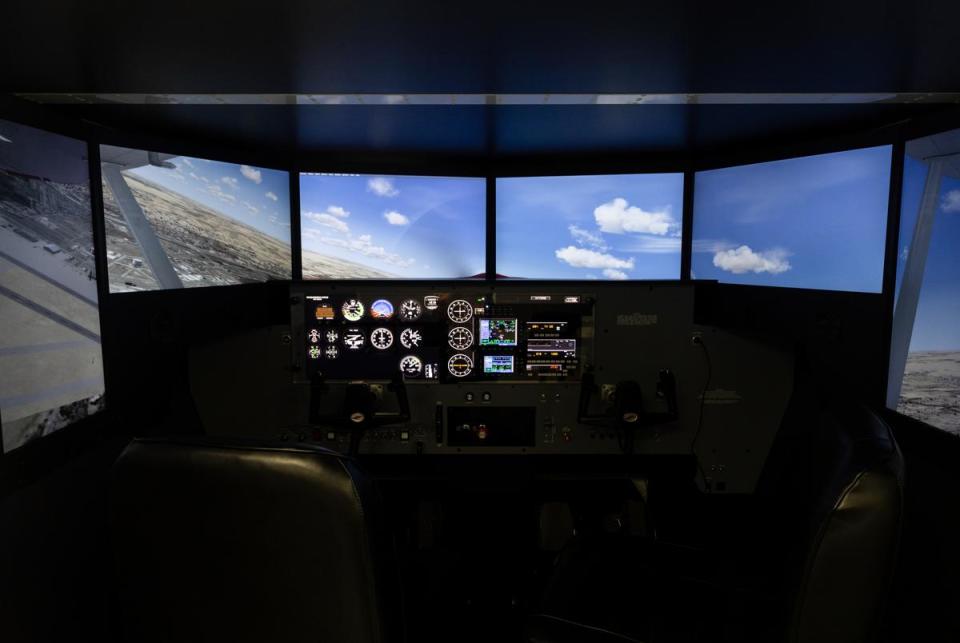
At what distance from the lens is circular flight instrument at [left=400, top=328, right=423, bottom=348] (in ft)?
6.55

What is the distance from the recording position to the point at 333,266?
2.80 m

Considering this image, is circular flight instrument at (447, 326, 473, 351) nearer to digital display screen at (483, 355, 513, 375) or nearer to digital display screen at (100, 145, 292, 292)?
digital display screen at (483, 355, 513, 375)

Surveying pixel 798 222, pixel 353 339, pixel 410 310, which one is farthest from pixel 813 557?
pixel 798 222

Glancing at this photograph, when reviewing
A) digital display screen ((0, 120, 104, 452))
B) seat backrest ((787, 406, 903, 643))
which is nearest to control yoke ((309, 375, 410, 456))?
digital display screen ((0, 120, 104, 452))

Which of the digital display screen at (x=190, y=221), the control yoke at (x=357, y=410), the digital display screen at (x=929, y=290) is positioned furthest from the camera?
the control yoke at (x=357, y=410)

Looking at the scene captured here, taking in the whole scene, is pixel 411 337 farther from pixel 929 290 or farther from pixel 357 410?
pixel 929 290

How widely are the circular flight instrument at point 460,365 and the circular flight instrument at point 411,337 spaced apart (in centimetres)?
14

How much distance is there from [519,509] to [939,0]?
192 centimetres

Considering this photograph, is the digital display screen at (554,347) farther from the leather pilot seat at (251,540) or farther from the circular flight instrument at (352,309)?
the leather pilot seat at (251,540)

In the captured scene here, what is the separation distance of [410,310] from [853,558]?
1532mm

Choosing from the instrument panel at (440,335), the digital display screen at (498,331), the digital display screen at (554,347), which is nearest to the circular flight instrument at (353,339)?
the instrument panel at (440,335)

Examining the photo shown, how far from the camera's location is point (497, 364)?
2.02 m

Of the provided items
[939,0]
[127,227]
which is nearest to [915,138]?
[939,0]

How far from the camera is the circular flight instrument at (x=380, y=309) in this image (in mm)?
1983
